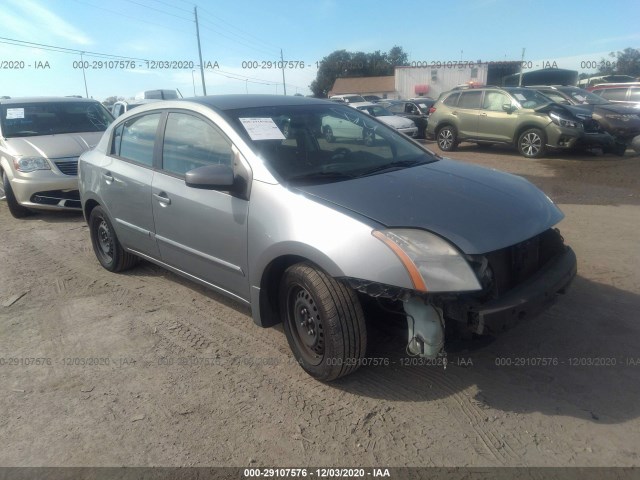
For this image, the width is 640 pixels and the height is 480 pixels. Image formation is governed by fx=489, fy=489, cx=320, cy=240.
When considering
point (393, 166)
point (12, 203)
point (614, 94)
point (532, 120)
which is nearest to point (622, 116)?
point (532, 120)

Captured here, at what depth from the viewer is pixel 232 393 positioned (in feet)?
9.62

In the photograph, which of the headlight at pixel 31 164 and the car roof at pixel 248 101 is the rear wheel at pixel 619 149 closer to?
the car roof at pixel 248 101

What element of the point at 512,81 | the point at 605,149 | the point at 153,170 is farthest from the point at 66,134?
Result: the point at 512,81

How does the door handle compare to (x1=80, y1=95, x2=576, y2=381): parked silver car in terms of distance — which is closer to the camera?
(x1=80, y1=95, x2=576, y2=381): parked silver car

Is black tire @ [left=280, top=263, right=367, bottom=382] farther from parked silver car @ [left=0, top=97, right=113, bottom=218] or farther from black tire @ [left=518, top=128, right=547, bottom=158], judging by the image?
black tire @ [left=518, top=128, right=547, bottom=158]

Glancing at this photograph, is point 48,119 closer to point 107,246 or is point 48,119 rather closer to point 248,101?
point 107,246

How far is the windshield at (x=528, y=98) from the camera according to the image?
11492mm

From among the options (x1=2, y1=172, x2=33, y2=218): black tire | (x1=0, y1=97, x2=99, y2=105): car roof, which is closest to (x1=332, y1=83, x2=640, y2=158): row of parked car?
(x1=0, y1=97, x2=99, y2=105): car roof

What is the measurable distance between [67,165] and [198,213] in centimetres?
478

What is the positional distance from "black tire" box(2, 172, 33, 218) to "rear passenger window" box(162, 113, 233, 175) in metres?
4.91

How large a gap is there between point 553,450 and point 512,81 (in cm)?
4640

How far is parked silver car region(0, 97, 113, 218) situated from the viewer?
7.00 meters

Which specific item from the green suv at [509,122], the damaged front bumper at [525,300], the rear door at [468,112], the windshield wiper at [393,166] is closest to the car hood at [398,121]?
the green suv at [509,122]

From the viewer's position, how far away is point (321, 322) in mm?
2777
